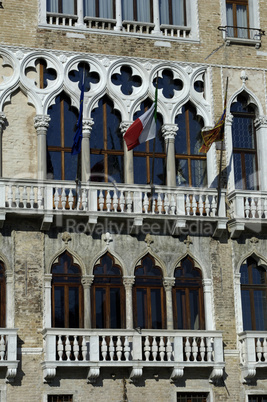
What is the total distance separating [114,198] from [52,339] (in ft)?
13.4

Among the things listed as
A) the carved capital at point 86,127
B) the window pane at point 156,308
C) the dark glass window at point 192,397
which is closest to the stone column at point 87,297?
the window pane at point 156,308

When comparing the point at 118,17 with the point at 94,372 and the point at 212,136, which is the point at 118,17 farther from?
the point at 94,372

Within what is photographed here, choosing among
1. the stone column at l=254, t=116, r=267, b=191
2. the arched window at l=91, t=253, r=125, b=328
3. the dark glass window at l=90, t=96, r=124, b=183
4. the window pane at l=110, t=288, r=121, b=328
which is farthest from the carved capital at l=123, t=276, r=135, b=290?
the stone column at l=254, t=116, r=267, b=191

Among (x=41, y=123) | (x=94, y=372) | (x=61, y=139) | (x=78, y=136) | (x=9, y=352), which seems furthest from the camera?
(x=61, y=139)

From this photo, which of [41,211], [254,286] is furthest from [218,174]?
[41,211]

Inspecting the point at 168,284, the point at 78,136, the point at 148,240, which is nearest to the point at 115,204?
the point at 148,240

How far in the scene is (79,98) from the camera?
2667 cm

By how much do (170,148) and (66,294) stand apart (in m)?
5.07

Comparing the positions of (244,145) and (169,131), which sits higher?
(169,131)

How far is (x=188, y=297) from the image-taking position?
26.2 meters

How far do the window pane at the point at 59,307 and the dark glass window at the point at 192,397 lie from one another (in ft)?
11.5

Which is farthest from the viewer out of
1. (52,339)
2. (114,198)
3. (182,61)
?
(182,61)

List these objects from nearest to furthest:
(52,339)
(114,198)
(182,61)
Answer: (52,339)
(114,198)
(182,61)

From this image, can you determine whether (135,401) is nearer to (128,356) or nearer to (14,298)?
(128,356)
